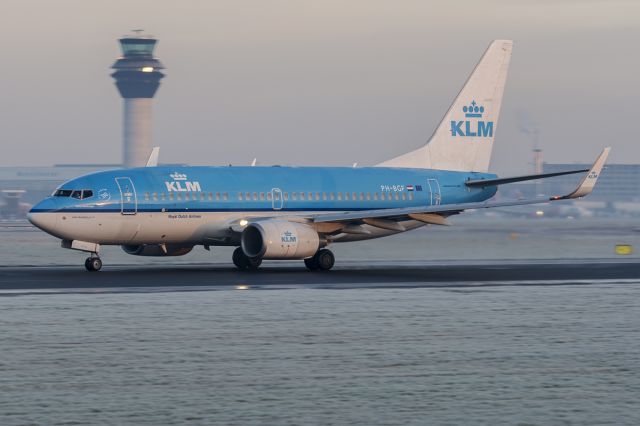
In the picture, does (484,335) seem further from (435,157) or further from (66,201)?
(435,157)

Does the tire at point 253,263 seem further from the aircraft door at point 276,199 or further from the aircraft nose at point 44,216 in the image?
the aircraft nose at point 44,216

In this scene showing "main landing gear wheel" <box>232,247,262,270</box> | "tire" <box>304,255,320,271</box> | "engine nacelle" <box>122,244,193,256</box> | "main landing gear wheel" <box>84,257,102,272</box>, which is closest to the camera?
"main landing gear wheel" <box>84,257,102,272</box>

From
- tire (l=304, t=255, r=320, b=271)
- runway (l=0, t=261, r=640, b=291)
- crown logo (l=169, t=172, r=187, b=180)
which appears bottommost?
runway (l=0, t=261, r=640, b=291)

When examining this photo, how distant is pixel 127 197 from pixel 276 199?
6301 mm

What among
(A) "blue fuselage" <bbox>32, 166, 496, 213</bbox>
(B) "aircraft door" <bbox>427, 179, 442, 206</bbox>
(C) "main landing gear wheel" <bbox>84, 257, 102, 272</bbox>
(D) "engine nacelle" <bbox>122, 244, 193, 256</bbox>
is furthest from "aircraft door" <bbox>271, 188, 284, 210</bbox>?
(B) "aircraft door" <bbox>427, 179, 442, 206</bbox>

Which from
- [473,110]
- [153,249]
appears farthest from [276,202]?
[473,110]

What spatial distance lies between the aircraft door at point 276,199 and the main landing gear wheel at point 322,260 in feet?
8.22

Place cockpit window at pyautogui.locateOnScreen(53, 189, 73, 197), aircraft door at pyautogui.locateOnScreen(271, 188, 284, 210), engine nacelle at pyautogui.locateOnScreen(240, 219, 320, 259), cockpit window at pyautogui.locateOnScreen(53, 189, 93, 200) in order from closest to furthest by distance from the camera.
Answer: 1. cockpit window at pyautogui.locateOnScreen(53, 189, 93, 200)
2. cockpit window at pyautogui.locateOnScreen(53, 189, 73, 197)
3. engine nacelle at pyautogui.locateOnScreen(240, 219, 320, 259)
4. aircraft door at pyautogui.locateOnScreen(271, 188, 284, 210)

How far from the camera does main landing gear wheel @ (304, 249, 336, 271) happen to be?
143 feet

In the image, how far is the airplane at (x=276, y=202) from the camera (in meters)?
40.8

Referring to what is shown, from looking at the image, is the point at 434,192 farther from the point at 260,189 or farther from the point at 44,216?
the point at 44,216

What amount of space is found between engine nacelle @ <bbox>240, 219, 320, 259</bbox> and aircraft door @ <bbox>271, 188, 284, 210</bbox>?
7.47ft

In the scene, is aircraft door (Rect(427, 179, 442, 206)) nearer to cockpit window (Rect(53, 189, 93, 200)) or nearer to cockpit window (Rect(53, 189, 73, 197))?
cockpit window (Rect(53, 189, 93, 200))

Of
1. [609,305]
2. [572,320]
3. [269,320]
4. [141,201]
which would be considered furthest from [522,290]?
[141,201]
